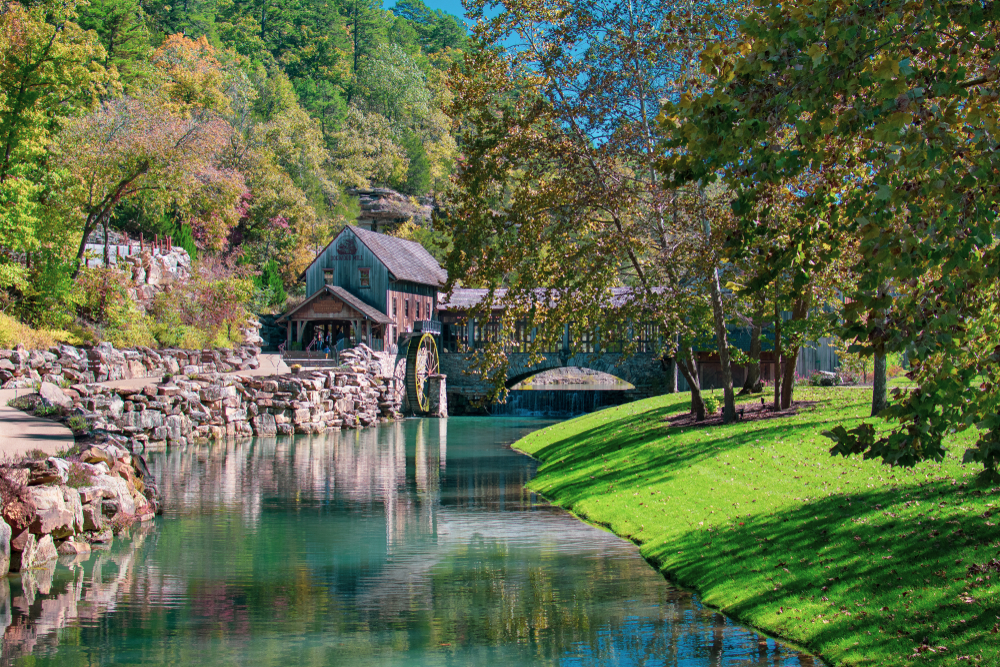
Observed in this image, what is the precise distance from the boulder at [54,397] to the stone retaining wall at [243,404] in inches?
8.1

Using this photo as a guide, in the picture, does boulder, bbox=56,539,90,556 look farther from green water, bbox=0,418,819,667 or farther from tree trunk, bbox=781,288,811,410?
tree trunk, bbox=781,288,811,410

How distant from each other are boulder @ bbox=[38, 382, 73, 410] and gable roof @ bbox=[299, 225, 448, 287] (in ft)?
94.6

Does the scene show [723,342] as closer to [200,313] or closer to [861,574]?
[861,574]

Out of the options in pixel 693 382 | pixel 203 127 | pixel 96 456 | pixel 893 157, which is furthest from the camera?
pixel 203 127

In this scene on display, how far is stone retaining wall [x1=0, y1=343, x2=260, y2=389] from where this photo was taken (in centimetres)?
3136

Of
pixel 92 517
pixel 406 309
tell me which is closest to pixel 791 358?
pixel 92 517

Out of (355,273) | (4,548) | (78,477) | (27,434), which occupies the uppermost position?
(355,273)

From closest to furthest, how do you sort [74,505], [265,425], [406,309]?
[74,505] < [265,425] < [406,309]

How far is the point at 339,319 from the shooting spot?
58.5 metres

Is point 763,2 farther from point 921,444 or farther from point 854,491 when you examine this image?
point 854,491

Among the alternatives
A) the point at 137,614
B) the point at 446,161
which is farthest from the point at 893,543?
the point at 446,161

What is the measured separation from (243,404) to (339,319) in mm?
17960

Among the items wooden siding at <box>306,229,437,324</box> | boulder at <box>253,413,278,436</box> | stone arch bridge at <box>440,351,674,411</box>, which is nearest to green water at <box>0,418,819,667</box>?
boulder at <box>253,413,278,436</box>

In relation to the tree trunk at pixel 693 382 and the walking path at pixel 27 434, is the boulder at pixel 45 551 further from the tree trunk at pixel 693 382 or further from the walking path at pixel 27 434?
the tree trunk at pixel 693 382
